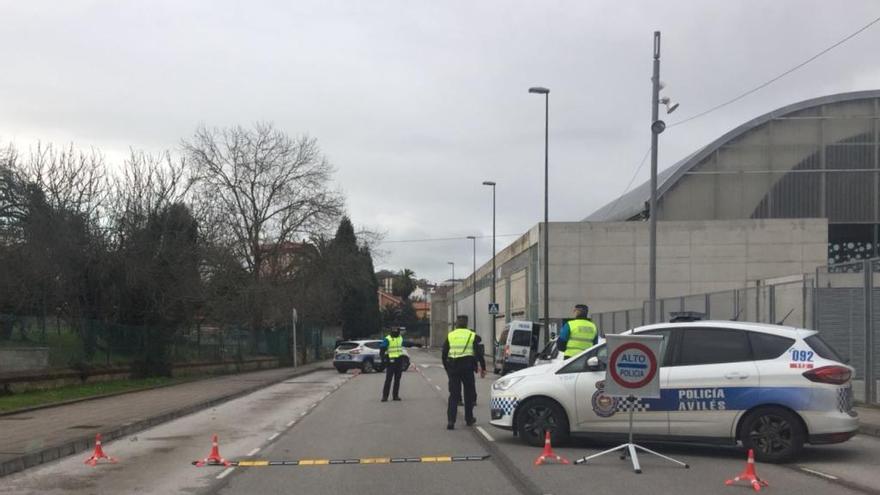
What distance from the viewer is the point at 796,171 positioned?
4928cm

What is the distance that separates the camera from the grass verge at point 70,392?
19947mm

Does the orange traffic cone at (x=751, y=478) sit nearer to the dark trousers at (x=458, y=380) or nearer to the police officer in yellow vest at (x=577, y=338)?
the police officer in yellow vest at (x=577, y=338)

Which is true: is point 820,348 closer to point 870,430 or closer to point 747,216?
point 870,430

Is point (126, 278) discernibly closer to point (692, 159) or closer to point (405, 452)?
point (405, 452)

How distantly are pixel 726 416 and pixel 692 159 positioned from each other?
40925 millimetres

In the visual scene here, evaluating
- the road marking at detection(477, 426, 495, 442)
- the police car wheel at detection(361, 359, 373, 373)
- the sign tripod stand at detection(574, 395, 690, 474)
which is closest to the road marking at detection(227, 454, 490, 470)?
the sign tripod stand at detection(574, 395, 690, 474)

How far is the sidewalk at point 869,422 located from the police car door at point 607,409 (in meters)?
4.71

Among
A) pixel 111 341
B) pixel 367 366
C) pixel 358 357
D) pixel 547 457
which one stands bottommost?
pixel 367 366

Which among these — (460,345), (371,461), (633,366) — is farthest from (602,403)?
(460,345)

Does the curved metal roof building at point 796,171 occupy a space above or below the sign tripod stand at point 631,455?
above

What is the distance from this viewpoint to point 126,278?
99.8 ft

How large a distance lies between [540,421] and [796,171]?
4175 cm

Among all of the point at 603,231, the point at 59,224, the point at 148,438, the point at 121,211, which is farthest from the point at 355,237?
the point at 148,438

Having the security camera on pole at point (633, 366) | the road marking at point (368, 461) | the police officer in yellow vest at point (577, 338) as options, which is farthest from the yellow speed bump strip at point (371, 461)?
the police officer in yellow vest at point (577, 338)
